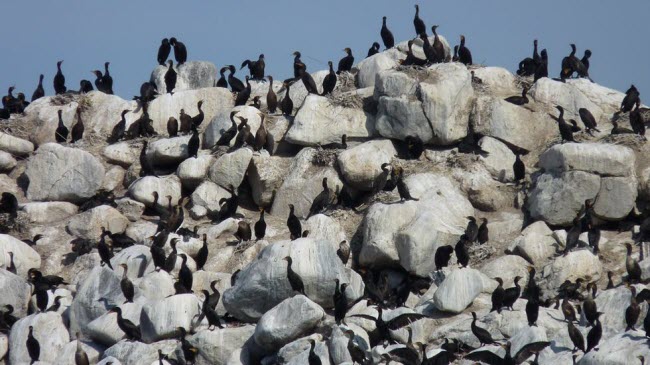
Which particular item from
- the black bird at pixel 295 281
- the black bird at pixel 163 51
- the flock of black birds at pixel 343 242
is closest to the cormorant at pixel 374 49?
the flock of black birds at pixel 343 242

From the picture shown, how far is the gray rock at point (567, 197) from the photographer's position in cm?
2947

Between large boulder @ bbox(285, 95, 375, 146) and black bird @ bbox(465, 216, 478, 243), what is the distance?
428 centimetres

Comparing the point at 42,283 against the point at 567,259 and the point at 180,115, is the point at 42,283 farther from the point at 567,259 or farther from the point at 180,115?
the point at 567,259

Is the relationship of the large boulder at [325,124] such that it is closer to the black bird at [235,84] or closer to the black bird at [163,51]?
the black bird at [235,84]

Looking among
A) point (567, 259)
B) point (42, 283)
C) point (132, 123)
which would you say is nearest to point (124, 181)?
point (132, 123)

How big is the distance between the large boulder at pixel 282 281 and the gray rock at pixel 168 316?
0.80 meters

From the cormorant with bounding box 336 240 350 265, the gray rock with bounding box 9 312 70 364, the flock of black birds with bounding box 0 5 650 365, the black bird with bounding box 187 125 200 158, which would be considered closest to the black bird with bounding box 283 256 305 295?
the flock of black birds with bounding box 0 5 650 365

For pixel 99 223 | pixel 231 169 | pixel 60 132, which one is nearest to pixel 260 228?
pixel 231 169

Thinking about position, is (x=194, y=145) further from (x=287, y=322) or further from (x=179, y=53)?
(x=287, y=322)

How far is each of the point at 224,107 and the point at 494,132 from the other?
6874mm

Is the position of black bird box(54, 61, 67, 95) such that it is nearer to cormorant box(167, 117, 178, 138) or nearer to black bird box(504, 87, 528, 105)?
cormorant box(167, 117, 178, 138)

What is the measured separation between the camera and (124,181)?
33812mm

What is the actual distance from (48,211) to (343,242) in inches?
290

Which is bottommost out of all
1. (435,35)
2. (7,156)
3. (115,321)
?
(115,321)
